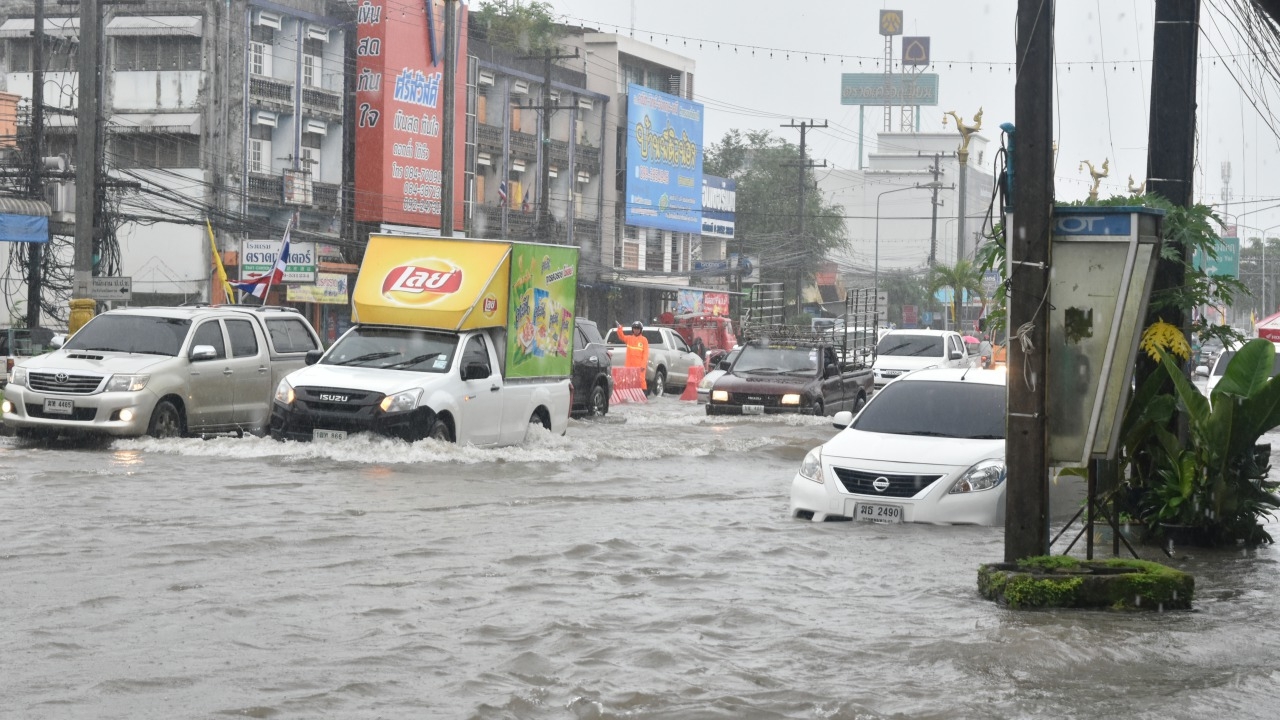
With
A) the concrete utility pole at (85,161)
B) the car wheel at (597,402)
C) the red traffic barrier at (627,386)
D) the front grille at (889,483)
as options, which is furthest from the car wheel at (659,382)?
the front grille at (889,483)

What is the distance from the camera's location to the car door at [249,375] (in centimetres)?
1798

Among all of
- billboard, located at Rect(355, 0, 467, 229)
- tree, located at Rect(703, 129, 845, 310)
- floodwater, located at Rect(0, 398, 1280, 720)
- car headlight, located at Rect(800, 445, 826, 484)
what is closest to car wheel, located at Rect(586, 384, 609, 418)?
floodwater, located at Rect(0, 398, 1280, 720)

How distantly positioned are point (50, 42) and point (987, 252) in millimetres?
41483

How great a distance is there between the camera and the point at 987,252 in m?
9.55

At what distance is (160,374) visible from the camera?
16.7 meters

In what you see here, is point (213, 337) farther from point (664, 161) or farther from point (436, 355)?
point (664, 161)

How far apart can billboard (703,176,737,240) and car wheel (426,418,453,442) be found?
55.8 metres

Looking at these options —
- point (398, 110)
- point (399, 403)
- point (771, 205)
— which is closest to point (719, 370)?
point (399, 403)

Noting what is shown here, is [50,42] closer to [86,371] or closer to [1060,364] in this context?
[86,371]

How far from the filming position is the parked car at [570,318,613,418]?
25547 millimetres

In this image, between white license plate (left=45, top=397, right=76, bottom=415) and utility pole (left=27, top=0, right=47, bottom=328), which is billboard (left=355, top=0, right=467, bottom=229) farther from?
white license plate (left=45, top=397, right=76, bottom=415)

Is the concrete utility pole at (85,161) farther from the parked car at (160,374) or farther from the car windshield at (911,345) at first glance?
the car windshield at (911,345)

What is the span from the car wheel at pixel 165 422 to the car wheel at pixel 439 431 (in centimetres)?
315

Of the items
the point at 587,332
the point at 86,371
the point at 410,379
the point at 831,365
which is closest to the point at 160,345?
the point at 86,371
